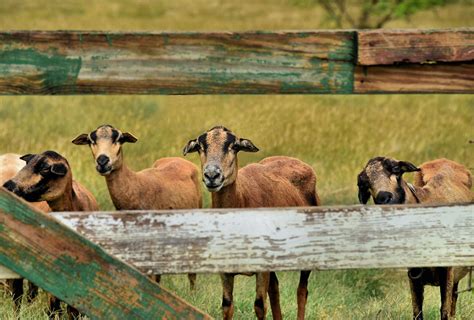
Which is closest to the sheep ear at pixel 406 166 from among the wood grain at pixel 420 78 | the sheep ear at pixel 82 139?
the sheep ear at pixel 82 139

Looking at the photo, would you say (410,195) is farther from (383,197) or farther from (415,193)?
(383,197)

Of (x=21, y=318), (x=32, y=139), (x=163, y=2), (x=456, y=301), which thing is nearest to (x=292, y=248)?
(x=21, y=318)

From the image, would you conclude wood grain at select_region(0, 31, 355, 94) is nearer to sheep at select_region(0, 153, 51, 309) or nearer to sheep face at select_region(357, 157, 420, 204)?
sheep face at select_region(357, 157, 420, 204)

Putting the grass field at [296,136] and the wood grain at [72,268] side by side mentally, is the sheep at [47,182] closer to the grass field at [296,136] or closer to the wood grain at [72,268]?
the grass field at [296,136]

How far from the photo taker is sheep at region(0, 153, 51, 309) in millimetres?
8812

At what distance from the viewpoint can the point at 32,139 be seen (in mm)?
15539

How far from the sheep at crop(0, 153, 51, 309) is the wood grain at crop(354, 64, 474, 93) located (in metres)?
3.85

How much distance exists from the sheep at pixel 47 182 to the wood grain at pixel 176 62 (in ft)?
9.75

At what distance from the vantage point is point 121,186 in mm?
8914

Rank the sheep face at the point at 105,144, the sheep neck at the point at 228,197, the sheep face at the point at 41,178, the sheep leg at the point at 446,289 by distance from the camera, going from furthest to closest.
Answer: the sheep face at the point at 105,144 → the sheep leg at the point at 446,289 → the sheep neck at the point at 228,197 → the sheep face at the point at 41,178

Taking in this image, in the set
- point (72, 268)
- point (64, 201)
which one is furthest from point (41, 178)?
point (72, 268)

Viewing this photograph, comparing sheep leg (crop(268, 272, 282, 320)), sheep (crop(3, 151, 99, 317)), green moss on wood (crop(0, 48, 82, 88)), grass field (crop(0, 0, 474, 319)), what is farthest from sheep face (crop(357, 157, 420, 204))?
green moss on wood (crop(0, 48, 82, 88))

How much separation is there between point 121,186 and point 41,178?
114cm

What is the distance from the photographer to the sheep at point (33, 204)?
881 cm
